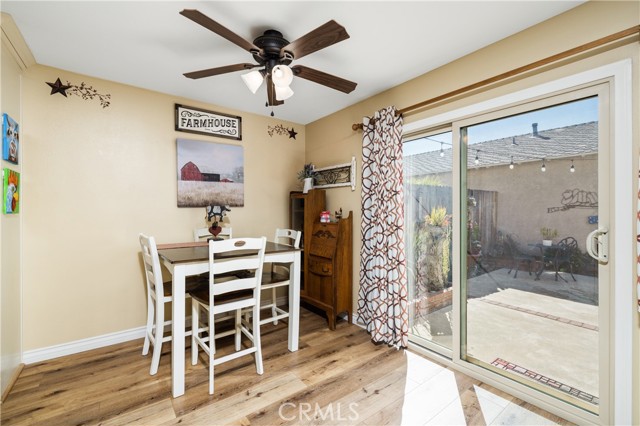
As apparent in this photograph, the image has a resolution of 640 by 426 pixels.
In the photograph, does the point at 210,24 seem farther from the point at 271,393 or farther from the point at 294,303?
the point at 271,393

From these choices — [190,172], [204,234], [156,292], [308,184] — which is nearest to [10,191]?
[156,292]

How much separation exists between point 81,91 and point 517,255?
3.89 m

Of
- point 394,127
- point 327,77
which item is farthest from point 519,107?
point 327,77

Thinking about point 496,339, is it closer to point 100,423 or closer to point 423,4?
point 423,4

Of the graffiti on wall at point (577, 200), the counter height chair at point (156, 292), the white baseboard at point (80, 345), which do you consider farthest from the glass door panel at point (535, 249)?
the white baseboard at point (80, 345)

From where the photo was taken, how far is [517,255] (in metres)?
2.04

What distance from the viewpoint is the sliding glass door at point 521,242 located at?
5.64 feet

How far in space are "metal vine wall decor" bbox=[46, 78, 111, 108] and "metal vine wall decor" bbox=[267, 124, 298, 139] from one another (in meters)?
1.71

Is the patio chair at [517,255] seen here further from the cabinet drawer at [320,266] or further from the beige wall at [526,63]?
the cabinet drawer at [320,266]

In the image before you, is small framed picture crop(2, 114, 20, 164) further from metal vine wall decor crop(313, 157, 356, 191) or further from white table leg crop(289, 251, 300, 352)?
metal vine wall decor crop(313, 157, 356, 191)

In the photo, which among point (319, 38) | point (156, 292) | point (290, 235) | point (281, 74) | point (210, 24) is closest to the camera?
point (210, 24)

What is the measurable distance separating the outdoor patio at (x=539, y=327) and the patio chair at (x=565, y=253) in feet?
0.21

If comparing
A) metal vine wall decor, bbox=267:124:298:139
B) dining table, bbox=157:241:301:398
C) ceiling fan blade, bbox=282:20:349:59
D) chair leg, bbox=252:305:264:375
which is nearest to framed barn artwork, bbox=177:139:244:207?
metal vine wall decor, bbox=267:124:298:139

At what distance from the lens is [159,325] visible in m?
2.21
